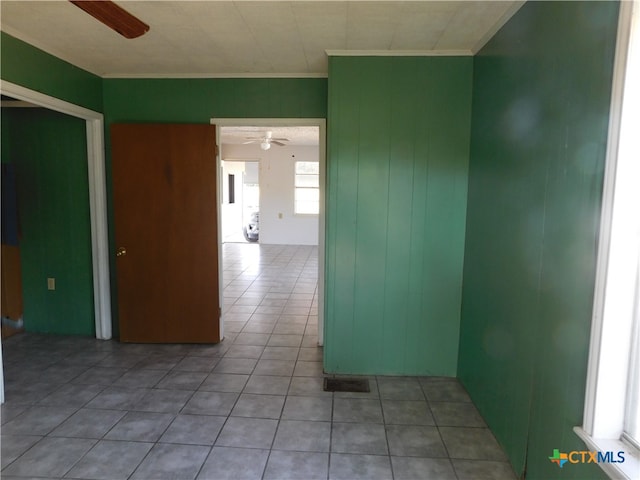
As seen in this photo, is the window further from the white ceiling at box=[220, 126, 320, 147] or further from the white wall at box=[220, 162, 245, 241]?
the white wall at box=[220, 162, 245, 241]

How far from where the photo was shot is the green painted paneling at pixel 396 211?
282 cm

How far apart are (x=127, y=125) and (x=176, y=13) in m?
1.45

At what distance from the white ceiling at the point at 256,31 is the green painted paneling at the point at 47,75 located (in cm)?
7

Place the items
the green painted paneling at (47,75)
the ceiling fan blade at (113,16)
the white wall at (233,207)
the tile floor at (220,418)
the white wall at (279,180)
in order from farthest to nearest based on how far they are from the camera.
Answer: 1. the white wall at (233,207)
2. the white wall at (279,180)
3. the green painted paneling at (47,75)
4. the tile floor at (220,418)
5. the ceiling fan blade at (113,16)

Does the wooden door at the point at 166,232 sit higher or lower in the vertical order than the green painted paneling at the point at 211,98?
lower

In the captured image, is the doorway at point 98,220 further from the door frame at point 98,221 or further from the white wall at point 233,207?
the white wall at point 233,207

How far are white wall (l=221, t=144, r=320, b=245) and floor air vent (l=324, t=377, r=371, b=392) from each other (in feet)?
20.5

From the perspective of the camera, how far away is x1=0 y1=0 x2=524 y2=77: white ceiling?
85.0 inches

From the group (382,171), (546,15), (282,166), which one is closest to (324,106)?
(382,171)

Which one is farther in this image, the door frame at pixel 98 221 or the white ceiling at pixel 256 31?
the door frame at pixel 98 221

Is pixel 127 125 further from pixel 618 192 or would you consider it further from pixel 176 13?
pixel 618 192

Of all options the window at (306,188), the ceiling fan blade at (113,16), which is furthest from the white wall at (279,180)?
the ceiling fan blade at (113,16)

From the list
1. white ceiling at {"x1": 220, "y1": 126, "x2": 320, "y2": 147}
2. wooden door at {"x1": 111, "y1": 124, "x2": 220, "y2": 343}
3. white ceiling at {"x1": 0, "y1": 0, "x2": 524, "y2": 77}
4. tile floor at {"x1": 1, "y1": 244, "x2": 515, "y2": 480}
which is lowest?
tile floor at {"x1": 1, "y1": 244, "x2": 515, "y2": 480}

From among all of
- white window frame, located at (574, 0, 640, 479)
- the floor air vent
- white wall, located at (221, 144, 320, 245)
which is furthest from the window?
white window frame, located at (574, 0, 640, 479)
